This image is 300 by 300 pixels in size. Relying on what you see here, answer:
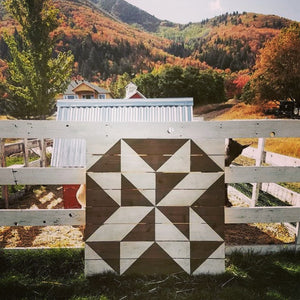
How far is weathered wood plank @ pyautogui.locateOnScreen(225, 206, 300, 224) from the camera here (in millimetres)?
3172

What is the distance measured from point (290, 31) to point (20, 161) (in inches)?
1228

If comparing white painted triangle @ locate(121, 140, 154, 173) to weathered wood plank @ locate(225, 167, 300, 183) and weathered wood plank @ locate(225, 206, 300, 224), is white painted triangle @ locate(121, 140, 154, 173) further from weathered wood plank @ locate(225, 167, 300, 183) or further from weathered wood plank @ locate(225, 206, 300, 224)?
weathered wood plank @ locate(225, 206, 300, 224)

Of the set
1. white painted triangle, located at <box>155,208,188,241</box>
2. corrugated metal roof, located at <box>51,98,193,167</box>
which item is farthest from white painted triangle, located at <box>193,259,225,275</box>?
corrugated metal roof, located at <box>51,98,193,167</box>

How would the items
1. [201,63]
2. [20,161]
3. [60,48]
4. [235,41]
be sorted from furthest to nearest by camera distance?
[60,48] < [235,41] < [201,63] < [20,161]

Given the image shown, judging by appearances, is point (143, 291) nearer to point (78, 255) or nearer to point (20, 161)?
point (78, 255)

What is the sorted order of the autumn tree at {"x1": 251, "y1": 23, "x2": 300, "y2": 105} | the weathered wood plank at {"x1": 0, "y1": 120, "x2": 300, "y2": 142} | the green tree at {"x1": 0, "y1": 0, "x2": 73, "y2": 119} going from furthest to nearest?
1. the autumn tree at {"x1": 251, "y1": 23, "x2": 300, "y2": 105}
2. the green tree at {"x1": 0, "y1": 0, "x2": 73, "y2": 119}
3. the weathered wood plank at {"x1": 0, "y1": 120, "x2": 300, "y2": 142}

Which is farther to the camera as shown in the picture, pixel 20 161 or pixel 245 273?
pixel 20 161

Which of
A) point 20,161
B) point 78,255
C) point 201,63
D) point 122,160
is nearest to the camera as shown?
point 122,160

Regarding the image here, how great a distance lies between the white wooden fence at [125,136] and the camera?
2.98 metres

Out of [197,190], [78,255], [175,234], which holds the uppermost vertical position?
[197,190]

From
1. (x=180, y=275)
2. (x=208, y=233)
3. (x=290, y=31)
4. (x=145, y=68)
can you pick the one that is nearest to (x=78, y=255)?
(x=180, y=275)

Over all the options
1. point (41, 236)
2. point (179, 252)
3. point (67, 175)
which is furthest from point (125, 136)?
point (41, 236)

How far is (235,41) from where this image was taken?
122 metres

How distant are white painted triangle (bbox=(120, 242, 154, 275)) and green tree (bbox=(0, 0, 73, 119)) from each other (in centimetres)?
1636
